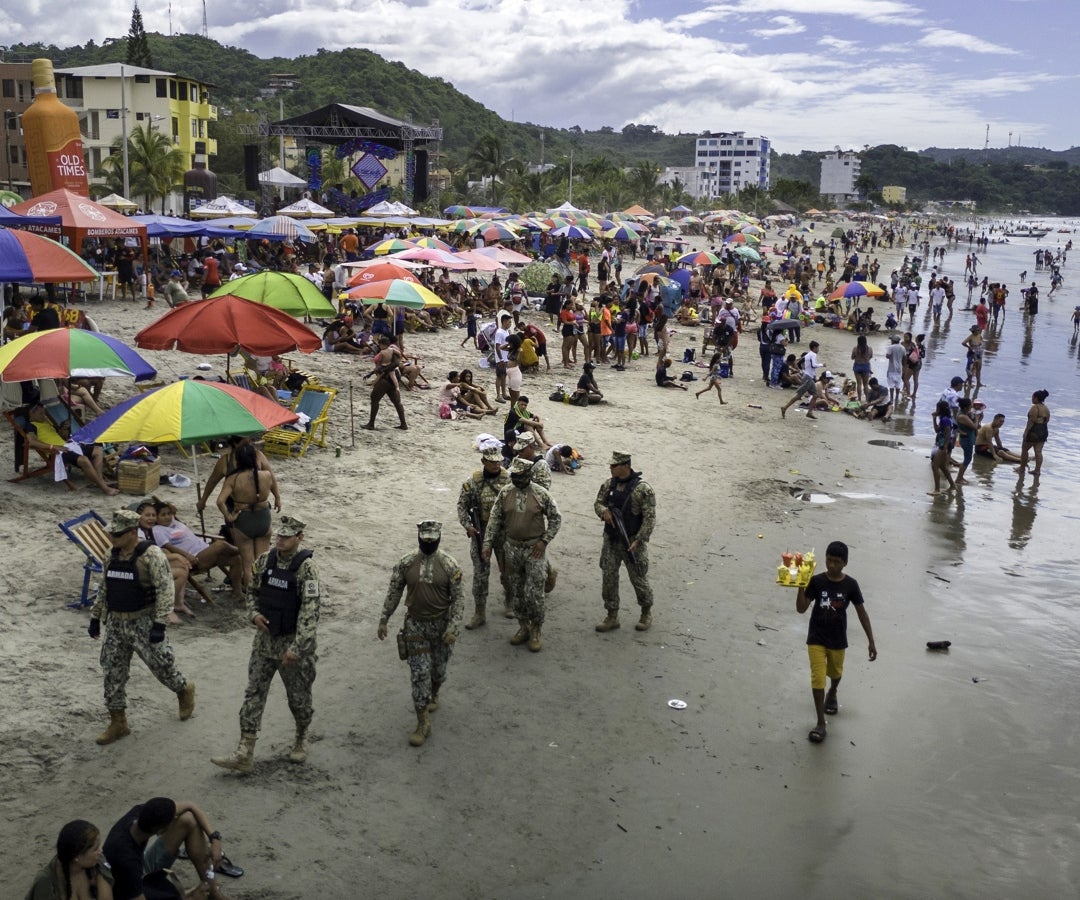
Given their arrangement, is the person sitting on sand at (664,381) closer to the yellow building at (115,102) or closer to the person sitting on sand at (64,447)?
the person sitting on sand at (64,447)

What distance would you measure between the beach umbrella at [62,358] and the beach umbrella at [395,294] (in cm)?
636

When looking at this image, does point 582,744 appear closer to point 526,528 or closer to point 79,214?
point 526,528

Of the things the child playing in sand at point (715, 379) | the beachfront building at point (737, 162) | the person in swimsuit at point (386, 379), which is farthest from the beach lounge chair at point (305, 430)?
the beachfront building at point (737, 162)

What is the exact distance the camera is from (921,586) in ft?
33.6

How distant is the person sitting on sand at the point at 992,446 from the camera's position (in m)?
15.9

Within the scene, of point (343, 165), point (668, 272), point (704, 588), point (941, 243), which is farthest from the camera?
point (941, 243)

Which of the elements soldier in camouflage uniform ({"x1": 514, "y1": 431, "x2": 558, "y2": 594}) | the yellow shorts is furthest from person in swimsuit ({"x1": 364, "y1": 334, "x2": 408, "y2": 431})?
the yellow shorts

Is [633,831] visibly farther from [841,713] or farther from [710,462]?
[710,462]

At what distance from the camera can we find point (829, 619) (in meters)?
6.85

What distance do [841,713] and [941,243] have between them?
110743mm

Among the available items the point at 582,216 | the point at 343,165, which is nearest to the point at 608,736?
the point at 582,216

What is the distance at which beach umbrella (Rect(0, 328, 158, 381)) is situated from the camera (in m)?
9.38

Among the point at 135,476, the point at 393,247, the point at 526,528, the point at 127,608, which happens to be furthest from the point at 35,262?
the point at 393,247

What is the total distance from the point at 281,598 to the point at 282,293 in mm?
8468
